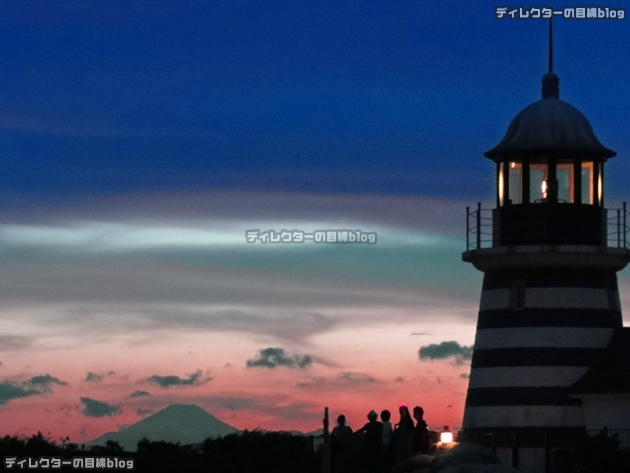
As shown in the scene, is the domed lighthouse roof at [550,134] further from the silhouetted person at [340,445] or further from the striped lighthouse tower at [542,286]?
the silhouetted person at [340,445]

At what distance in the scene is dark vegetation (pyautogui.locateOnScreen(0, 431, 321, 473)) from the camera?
139ft

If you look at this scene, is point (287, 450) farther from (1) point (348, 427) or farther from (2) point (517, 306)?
(2) point (517, 306)

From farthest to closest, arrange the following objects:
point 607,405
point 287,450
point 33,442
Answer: point 607,405 < point 287,450 < point 33,442

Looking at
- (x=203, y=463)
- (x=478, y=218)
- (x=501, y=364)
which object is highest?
(x=478, y=218)

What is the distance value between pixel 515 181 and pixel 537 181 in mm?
586

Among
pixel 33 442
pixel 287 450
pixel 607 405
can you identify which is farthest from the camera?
pixel 607 405

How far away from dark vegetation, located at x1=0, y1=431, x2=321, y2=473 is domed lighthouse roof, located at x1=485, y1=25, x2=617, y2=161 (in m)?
10.1

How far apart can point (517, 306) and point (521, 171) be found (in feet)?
11.7

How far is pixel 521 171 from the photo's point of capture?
51.2 metres

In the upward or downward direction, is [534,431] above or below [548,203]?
below

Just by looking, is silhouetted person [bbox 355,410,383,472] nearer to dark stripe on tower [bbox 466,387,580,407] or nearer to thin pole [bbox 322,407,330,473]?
thin pole [bbox 322,407,330,473]

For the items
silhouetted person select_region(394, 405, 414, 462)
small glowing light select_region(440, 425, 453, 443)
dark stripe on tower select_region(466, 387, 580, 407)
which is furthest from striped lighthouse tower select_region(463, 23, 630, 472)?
small glowing light select_region(440, 425, 453, 443)

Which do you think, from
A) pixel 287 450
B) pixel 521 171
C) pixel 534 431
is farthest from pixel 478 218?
pixel 287 450

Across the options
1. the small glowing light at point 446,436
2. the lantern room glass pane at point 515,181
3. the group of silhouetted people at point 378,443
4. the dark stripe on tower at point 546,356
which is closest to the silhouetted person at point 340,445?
the group of silhouetted people at point 378,443
